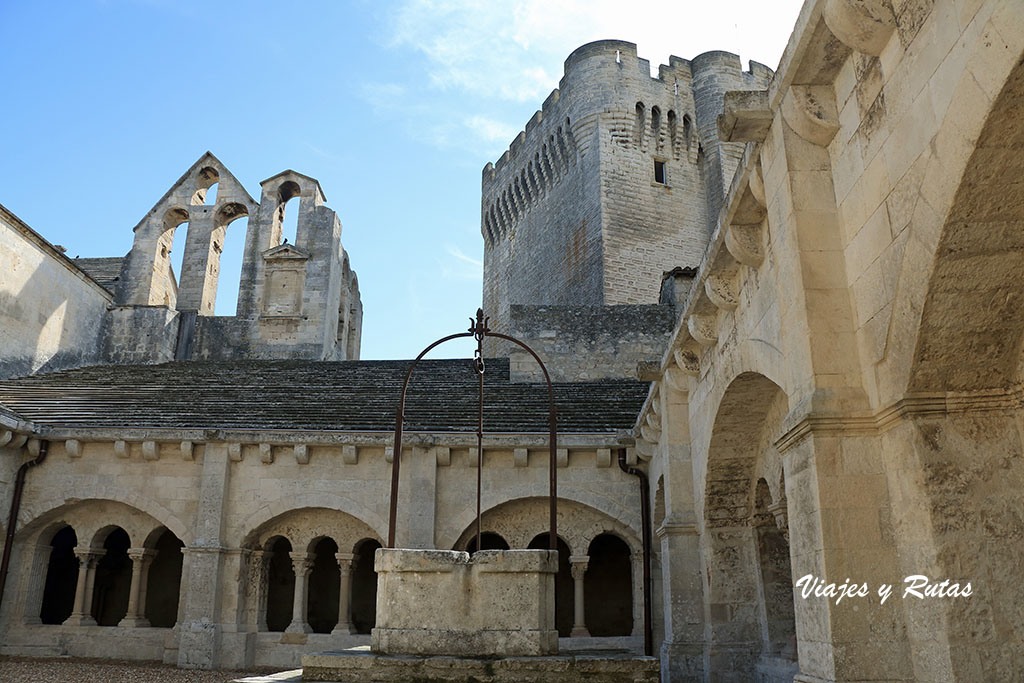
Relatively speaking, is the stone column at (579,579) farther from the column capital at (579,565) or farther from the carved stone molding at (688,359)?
the carved stone molding at (688,359)

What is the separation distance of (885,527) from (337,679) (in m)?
3.80

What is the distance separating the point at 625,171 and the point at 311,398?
1458 centimetres

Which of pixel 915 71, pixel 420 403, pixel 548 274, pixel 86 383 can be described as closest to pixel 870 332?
pixel 915 71

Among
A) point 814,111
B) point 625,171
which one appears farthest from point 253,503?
point 625,171

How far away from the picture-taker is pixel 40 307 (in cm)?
1526

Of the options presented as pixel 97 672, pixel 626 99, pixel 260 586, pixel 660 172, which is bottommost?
pixel 97 672

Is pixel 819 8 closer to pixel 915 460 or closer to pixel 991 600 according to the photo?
pixel 915 460

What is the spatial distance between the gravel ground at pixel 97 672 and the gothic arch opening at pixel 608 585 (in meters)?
5.16

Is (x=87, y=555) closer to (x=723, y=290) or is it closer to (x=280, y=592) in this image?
(x=280, y=592)

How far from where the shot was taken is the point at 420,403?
1255 centimetres

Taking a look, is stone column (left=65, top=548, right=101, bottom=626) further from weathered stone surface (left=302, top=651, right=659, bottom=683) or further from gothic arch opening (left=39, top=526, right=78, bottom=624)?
weathered stone surface (left=302, top=651, right=659, bottom=683)

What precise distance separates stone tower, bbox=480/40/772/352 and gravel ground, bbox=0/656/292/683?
49.3 feet

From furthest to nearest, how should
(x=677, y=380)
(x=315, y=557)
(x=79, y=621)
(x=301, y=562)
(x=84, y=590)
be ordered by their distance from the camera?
1. (x=315, y=557)
2. (x=84, y=590)
3. (x=301, y=562)
4. (x=79, y=621)
5. (x=677, y=380)

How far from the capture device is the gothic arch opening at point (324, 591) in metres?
13.3
